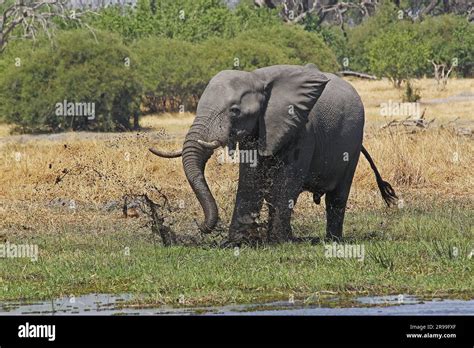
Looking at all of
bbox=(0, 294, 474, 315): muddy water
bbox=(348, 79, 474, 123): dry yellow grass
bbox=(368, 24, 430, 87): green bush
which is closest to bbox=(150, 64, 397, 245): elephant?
bbox=(0, 294, 474, 315): muddy water

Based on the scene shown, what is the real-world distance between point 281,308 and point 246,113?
12.4ft

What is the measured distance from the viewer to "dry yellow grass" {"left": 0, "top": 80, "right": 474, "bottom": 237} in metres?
19.5

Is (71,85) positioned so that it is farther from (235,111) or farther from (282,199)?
(235,111)

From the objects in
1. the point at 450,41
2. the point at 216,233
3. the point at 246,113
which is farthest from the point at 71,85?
the point at 450,41

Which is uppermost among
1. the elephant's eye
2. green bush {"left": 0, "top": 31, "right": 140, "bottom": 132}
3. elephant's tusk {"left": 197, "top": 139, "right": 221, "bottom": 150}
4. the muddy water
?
the elephant's eye

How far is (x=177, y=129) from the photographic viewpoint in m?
36.0

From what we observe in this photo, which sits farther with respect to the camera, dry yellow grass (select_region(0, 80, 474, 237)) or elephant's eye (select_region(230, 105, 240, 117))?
dry yellow grass (select_region(0, 80, 474, 237))

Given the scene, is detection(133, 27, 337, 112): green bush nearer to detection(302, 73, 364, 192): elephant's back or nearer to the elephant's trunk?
detection(302, 73, 364, 192): elephant's back

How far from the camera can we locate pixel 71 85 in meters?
35.8

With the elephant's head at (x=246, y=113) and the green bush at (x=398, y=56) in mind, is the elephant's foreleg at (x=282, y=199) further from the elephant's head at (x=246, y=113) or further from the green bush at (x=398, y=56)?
the green bush at (x=398, y=56)

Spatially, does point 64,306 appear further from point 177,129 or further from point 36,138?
point 177,129

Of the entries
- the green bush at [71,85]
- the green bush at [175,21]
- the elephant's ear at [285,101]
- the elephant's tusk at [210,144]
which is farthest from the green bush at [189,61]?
the elephant's tusk at [210,144]

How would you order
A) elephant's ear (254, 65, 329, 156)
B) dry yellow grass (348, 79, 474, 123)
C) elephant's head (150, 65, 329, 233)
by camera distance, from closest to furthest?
elephant's head (150, 65, 329, 233)
elephant's ear (254, 65, 329, 156)
dry yellow grass (348, 79, 474, 123)
